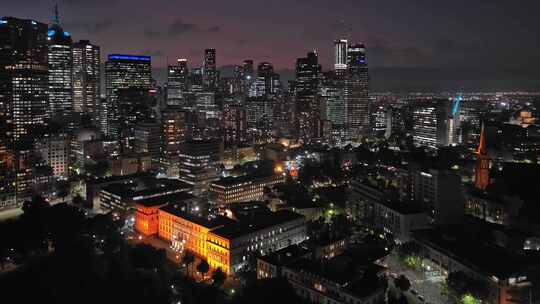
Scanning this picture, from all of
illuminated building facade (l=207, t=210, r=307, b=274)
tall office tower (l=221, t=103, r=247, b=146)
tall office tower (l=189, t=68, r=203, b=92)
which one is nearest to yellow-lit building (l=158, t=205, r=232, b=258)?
illuminated building facade (l=207, t=210, r=307, b=274)

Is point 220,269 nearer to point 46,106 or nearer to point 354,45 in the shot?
point 46,106

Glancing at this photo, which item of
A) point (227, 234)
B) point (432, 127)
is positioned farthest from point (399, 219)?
point (432, 127)

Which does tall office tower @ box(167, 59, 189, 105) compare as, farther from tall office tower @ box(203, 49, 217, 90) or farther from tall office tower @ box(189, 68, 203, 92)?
tall office tower @ box(203, 49, 217, 90)

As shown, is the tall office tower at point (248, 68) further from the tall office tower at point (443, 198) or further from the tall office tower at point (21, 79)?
the tall office tower at point (443, 198)

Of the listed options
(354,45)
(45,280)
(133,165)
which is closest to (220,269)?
(45,280)

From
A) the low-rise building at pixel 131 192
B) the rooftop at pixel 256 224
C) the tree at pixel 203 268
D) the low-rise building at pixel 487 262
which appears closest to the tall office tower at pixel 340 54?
the low-rise building at pixel 131 192

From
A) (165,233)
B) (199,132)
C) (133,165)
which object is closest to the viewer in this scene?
(165,233)
